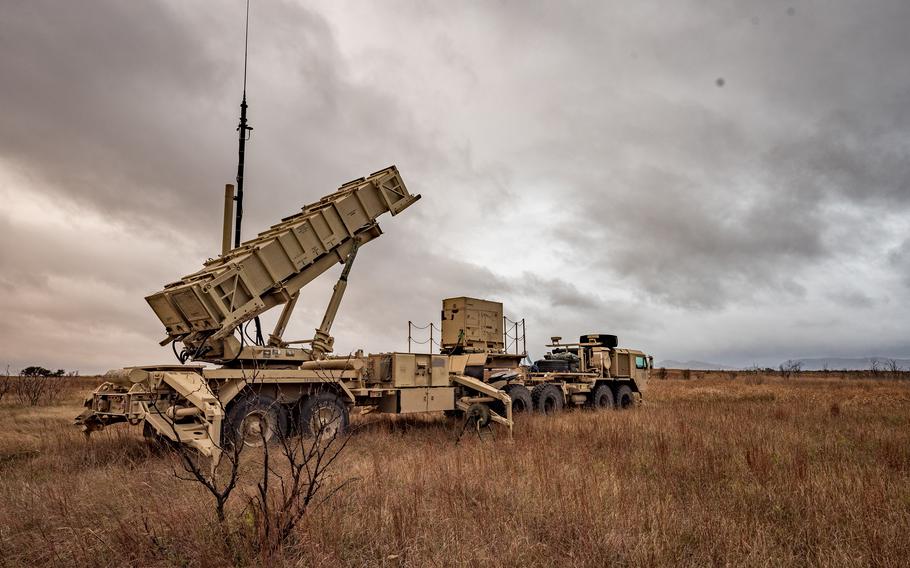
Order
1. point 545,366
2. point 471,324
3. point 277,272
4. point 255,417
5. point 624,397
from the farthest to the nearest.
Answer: point 624,397 → point 545,366 → point 471,324 → point 277,272 → point 255,417

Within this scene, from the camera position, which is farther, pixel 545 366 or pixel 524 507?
pixel 545 366

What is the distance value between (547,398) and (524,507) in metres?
10.7

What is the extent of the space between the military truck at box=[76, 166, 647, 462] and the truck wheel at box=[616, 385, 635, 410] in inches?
251

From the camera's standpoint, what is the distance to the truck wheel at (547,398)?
14922 mm

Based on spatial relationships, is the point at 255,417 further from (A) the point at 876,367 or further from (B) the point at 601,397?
(A) the point at 876,367

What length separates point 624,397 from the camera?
1880cm

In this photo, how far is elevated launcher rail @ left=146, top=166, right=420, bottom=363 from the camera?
9086 mm

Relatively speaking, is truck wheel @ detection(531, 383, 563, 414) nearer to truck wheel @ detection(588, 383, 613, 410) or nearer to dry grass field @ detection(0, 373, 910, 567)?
truck wheel @ detection(588, 383, 613, 410)

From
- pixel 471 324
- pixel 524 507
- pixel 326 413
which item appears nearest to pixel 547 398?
pixel 471 324

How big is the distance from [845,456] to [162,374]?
956cm

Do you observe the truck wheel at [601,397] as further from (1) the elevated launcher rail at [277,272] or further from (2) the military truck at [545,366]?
(1) the elevated launcher rail at [277,272]

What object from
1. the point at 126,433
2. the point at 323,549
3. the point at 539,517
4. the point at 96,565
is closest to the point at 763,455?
the point at 539,517

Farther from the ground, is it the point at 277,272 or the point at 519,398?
the point at 277,272

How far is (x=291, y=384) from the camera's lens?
9.98 meters
